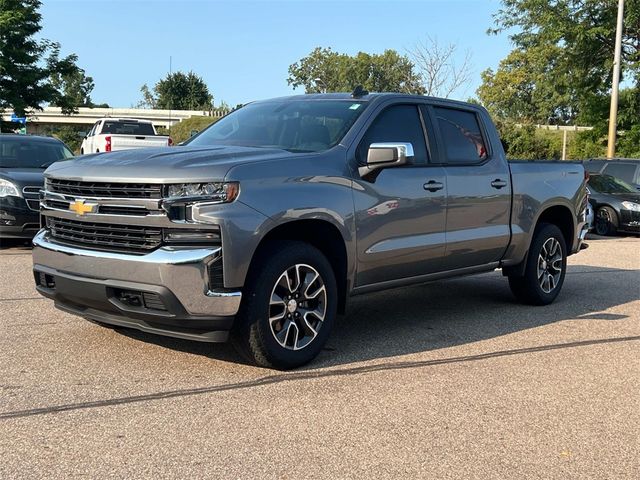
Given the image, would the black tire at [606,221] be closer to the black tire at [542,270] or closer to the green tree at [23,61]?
the black tire at [542,270]

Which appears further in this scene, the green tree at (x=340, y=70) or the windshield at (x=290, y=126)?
the green tree at (x=340, y=70)

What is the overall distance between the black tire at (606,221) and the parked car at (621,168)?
126 cm

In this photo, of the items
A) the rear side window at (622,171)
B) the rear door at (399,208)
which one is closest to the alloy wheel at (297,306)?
the rear door at (399,208)

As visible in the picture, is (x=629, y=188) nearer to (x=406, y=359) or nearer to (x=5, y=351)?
(x=406, y=359)

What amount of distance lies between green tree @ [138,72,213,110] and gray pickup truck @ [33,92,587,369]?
328ft

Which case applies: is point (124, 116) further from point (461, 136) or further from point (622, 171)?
point (461, 136)

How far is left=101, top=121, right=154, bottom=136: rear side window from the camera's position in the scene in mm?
22750

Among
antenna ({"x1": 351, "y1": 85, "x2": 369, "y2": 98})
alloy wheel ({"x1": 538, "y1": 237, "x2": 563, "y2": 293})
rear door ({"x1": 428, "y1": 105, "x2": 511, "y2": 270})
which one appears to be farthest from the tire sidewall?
alloy wheel ({"x1": 538, "y1": 237, "x2": 563, "y2": 293})

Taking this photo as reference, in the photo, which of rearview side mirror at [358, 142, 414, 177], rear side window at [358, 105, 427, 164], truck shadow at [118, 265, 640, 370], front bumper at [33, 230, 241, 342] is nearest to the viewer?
front bumper at [33, 230, 241, 342]

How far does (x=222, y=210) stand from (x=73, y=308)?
1.43 meters

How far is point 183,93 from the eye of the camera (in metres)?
106

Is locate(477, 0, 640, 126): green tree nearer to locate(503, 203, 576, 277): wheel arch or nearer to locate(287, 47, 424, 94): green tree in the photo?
locate(503, 203, 576, 277): wheel arch

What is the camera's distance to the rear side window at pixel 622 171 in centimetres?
1698

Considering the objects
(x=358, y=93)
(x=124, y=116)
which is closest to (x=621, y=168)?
(x=358, y=93)
